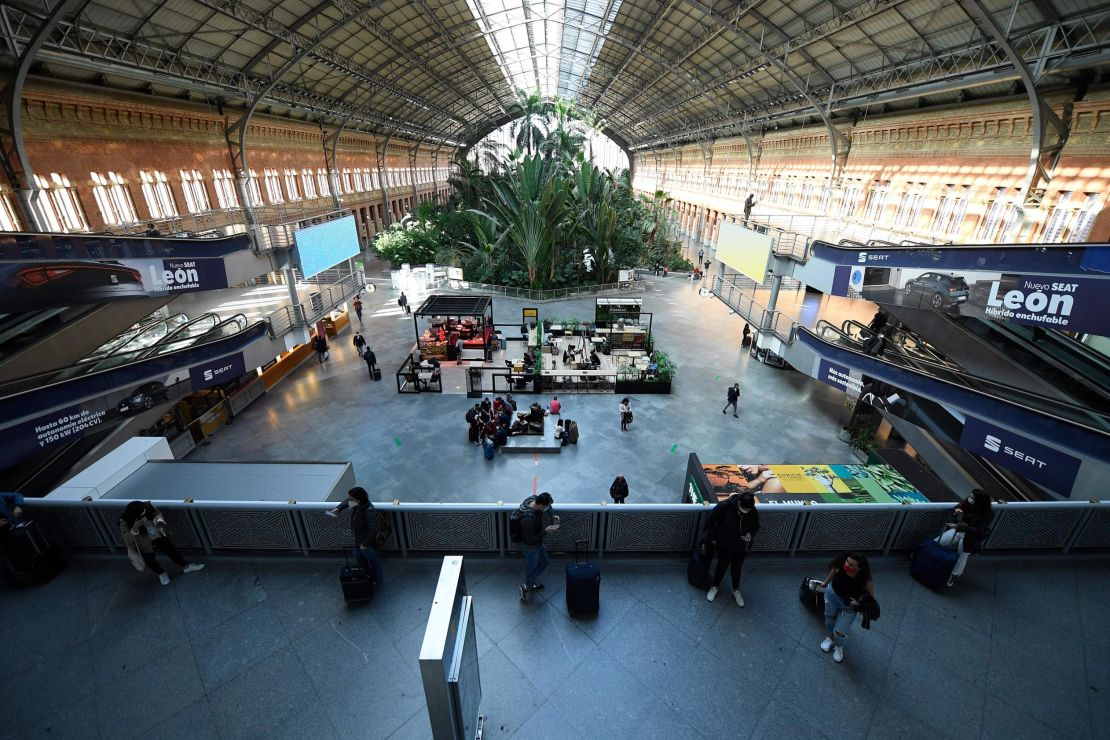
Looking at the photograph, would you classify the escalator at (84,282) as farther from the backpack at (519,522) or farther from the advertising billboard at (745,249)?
the advertising billboard at (745,249)

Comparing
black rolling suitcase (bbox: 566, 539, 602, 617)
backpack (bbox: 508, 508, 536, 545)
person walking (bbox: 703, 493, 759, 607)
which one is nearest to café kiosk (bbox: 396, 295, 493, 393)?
backpack (bbox: 508, 508, 536, 545)

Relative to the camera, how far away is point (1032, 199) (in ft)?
44.3

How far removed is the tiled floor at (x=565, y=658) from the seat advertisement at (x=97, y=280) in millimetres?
6564

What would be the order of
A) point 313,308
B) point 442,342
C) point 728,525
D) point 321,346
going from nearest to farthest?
point 728,525 → point 313,308 → point 321,346 → point 442,342

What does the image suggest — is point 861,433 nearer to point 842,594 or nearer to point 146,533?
point 842,594

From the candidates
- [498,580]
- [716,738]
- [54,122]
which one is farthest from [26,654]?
[54,122]

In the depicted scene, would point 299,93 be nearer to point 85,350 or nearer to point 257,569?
point 85,350

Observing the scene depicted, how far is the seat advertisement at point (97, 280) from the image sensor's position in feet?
27.5

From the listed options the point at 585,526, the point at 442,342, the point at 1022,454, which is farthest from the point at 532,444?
the point at 1022,454

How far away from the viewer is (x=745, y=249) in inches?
681

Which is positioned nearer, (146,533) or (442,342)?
(146,533)

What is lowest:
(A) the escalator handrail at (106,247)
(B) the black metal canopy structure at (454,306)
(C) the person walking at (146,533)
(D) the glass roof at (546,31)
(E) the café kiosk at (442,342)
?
(E) the café kiosk at (442,342)

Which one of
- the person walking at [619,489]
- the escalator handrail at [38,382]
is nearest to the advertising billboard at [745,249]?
the person walking at [619,489]

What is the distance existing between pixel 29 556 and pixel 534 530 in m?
5.13
